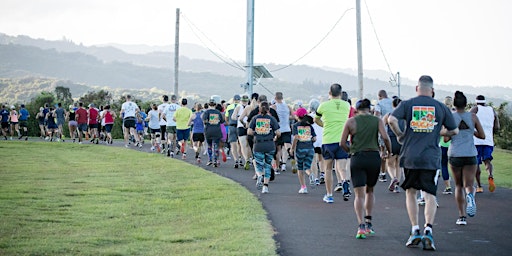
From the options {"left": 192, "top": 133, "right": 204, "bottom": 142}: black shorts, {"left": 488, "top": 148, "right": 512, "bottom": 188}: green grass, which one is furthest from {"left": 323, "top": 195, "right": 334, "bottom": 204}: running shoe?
{"left": 192, "top": 133, "right": 204, "bottom": 142}: black shorts

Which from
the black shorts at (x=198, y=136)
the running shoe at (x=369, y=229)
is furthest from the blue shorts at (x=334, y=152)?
the black shorts at (x=198, y=136)

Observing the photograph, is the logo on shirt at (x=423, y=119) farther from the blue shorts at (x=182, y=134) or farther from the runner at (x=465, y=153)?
the blue shorts at (x=182, y=134)

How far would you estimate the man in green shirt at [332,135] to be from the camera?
14.3m

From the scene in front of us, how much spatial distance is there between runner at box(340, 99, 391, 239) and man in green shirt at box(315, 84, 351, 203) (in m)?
3.16

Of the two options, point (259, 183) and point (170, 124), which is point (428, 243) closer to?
point (259, 183)

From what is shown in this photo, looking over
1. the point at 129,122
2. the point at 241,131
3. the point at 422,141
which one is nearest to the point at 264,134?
the point at 241,131

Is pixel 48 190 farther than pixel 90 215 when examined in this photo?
Yes

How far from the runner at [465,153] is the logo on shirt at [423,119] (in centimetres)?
240

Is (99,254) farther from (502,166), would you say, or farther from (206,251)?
(502,166)

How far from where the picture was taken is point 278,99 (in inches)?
794

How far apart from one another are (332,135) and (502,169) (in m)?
14.2

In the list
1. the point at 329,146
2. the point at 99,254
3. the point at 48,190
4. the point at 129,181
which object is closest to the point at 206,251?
the point at 99,254

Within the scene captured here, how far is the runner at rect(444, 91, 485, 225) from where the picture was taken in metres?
11.9

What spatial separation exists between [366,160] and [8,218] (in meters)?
5.97
